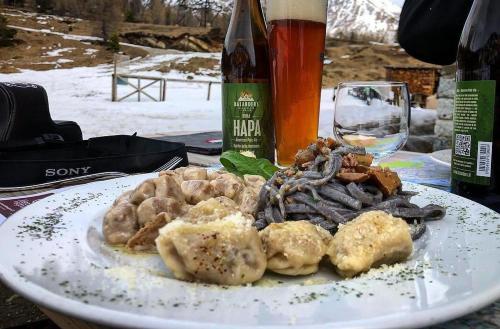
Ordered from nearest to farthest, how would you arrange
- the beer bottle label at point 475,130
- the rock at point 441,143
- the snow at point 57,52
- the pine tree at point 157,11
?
the beer bottle label at point 475,130
the rock at point 441,143
the snow at point 57,52
the pine tree at point 157,11

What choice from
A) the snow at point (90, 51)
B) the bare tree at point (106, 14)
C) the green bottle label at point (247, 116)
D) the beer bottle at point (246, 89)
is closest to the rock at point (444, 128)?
the beer bottle at point (246, 89)

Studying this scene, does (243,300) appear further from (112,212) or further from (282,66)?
(282,66)

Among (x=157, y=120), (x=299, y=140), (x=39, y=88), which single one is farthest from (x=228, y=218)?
(x=157, y=120)

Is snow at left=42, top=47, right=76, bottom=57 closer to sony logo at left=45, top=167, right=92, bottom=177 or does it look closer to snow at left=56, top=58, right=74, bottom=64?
snow at left=56, top=58, right=74, bottom=64

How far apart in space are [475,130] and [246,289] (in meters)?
0.55

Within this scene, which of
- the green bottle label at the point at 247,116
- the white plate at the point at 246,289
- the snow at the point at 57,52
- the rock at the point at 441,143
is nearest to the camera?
the white plate at the point at 246,289

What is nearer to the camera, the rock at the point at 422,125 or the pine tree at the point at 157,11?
the rock at the point at 422,125

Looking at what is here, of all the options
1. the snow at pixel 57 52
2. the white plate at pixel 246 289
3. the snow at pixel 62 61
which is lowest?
the white plate at pixel 246 289

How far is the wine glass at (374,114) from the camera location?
92cm

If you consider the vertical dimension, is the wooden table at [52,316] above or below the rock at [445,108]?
below

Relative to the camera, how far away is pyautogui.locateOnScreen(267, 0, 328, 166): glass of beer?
976mm

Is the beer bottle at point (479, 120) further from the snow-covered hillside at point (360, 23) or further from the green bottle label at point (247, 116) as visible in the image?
the snow-covered hillside at point (360, 23)

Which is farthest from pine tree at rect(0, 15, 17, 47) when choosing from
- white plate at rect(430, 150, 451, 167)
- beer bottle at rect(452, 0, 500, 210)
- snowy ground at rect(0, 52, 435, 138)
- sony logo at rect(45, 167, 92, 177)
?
beer bottle at rect(452, 0, 500, 210)

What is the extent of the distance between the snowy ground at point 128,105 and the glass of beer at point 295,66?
115 inches
